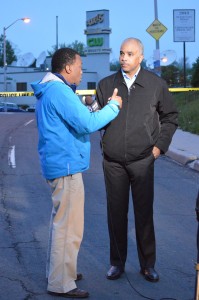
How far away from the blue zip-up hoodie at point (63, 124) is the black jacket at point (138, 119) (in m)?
0.40

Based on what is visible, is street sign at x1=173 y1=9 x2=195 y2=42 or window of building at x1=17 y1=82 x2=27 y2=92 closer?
street sign at x1=173 y1=9 x2=195 y2=42

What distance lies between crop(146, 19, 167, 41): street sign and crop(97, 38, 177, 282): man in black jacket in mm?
18576

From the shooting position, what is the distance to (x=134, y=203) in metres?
5.30

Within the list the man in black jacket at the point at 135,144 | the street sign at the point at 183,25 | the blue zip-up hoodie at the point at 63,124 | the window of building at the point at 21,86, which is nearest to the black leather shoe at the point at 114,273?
the man in black jacket at the point at 135,144

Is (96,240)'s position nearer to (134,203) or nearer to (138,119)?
(134,203)

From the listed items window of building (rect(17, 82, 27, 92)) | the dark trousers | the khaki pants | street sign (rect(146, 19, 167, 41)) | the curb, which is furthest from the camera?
window of building (rect(17, 82, 27, 92))

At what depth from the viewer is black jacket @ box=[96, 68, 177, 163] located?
16.7 ft

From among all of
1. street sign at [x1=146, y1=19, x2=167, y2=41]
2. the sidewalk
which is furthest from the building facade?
the sidewalk

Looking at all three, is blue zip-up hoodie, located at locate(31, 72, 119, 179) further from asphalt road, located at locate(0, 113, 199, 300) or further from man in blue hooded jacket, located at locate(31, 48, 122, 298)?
asphalt road, located at locate(0, 113, 199, 300)

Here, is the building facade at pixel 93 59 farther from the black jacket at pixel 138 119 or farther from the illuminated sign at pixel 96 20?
the black jacket at pixel 138 119

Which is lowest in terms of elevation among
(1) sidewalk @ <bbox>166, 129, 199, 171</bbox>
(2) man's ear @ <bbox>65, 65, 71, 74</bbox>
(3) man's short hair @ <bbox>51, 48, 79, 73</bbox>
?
(1) sidewalk @ <bbox>166, 129, 199, 171</bbox>

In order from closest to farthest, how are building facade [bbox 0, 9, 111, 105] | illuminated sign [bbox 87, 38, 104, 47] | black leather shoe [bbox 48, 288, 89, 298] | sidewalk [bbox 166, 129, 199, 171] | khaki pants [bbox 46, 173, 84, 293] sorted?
khaki pants [bbox 46, 173, 84, 293] → black leather shoe [bbox 48, 288, 89, 298] → sidewalk [bbox 166, 129, 199, 171] → building facade [bbox 0, 9, 111, 105] → illuminated sign [bbox 87, 38, 104, 47]

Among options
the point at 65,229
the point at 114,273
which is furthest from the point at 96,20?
the point at 65,229

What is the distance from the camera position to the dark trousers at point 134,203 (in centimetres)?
523
